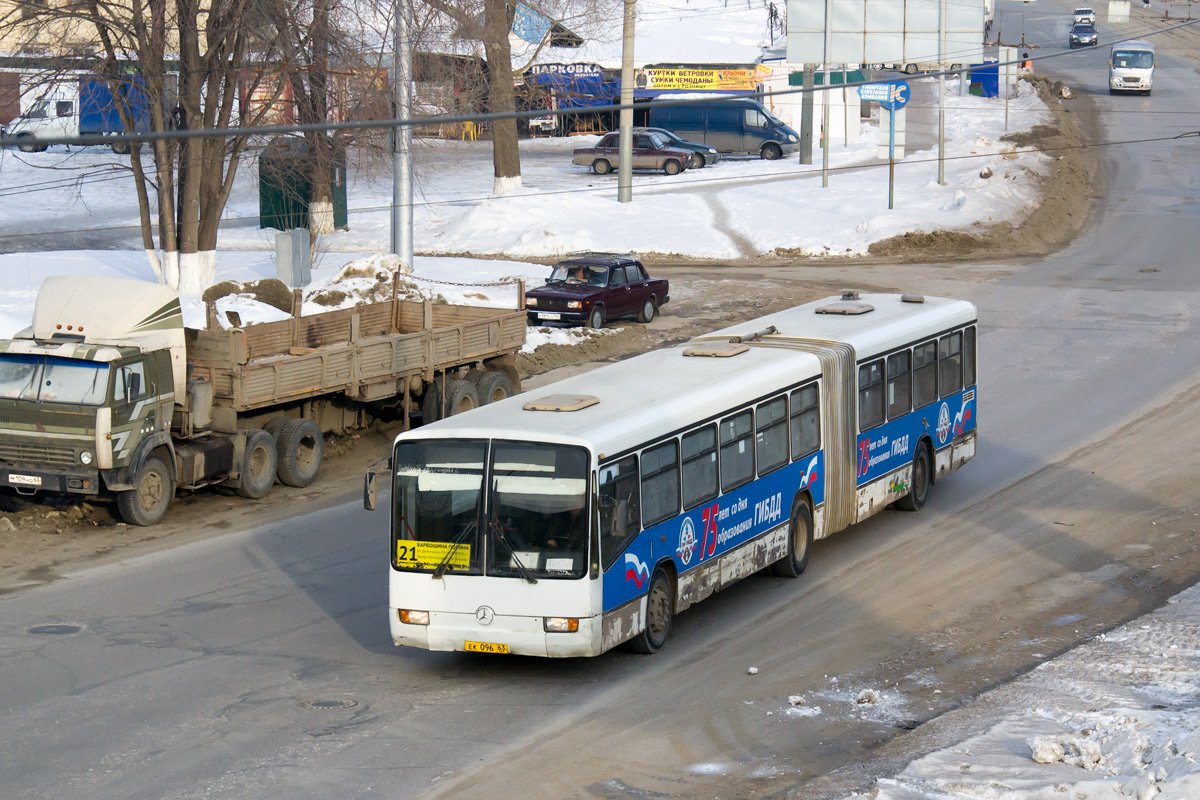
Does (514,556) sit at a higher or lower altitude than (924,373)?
lower

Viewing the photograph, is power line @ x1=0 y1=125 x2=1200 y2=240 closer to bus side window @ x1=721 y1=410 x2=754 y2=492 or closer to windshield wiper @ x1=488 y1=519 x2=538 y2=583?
bus side window @ x1=721 y1=410 x2=754 y2=492

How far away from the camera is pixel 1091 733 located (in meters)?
9.25

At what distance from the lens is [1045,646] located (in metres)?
12.5

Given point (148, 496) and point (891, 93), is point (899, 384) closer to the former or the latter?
point (148, 496)

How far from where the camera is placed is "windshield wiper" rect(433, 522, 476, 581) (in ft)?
37.6

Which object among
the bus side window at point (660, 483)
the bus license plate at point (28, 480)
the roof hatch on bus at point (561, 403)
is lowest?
the bus license plate at point (28, 480)

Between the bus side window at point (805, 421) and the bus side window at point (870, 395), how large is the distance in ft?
3.52

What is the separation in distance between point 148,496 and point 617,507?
7.58 m

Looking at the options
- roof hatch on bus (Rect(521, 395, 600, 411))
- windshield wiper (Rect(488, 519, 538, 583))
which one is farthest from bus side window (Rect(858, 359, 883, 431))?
windshield wiper (Rect(488, 519, 538, 583))

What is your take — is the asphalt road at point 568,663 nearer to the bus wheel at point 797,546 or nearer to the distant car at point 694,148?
the bus wheel at point 797,546

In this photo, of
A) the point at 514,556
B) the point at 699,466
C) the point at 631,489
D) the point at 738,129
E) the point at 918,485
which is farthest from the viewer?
the point at 738,129

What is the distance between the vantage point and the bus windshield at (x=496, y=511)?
11320mm

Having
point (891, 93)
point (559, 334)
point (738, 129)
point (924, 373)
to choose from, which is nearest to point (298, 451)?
point (924, 373)

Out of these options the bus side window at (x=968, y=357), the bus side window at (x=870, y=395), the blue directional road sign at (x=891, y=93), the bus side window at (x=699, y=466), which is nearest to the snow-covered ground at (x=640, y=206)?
the blue directional road sign at (x=891, y=93)
